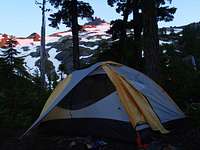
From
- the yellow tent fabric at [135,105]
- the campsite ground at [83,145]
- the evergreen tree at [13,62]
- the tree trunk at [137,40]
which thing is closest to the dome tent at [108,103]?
the yellow tent fabric at [135,105]

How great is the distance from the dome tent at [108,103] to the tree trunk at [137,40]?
10.6 m

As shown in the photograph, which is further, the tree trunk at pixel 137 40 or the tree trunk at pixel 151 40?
the tree trunk at pixel 137 40

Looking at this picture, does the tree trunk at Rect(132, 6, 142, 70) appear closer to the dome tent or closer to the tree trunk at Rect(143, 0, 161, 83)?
the tree trunk at Rect(143, 0, 161, 83)

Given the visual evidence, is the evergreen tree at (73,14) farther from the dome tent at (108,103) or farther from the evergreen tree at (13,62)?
the dome tent at (108,103)

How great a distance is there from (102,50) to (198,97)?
12629 mm

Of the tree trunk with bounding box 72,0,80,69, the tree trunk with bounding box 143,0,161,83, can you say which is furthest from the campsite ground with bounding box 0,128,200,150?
the tree trunk with bounding box 72,0,80,69

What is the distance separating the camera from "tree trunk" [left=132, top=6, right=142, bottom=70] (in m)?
22.5

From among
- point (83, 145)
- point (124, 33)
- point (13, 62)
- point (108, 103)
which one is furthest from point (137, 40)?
point (83, 145)

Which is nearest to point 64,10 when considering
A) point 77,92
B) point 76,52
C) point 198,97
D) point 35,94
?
point 76,52

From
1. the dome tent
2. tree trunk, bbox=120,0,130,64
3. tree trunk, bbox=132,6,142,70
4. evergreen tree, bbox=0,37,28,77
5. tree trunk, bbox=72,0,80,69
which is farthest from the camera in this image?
tree trunk, bbox=72,0,80,69

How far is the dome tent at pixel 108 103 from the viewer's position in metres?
9.95

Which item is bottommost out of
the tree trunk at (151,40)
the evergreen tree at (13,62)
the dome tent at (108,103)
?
the evergreen tree at (13,62)

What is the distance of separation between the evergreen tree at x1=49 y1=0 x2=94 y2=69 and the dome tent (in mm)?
13337

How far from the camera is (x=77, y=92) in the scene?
438 inches
